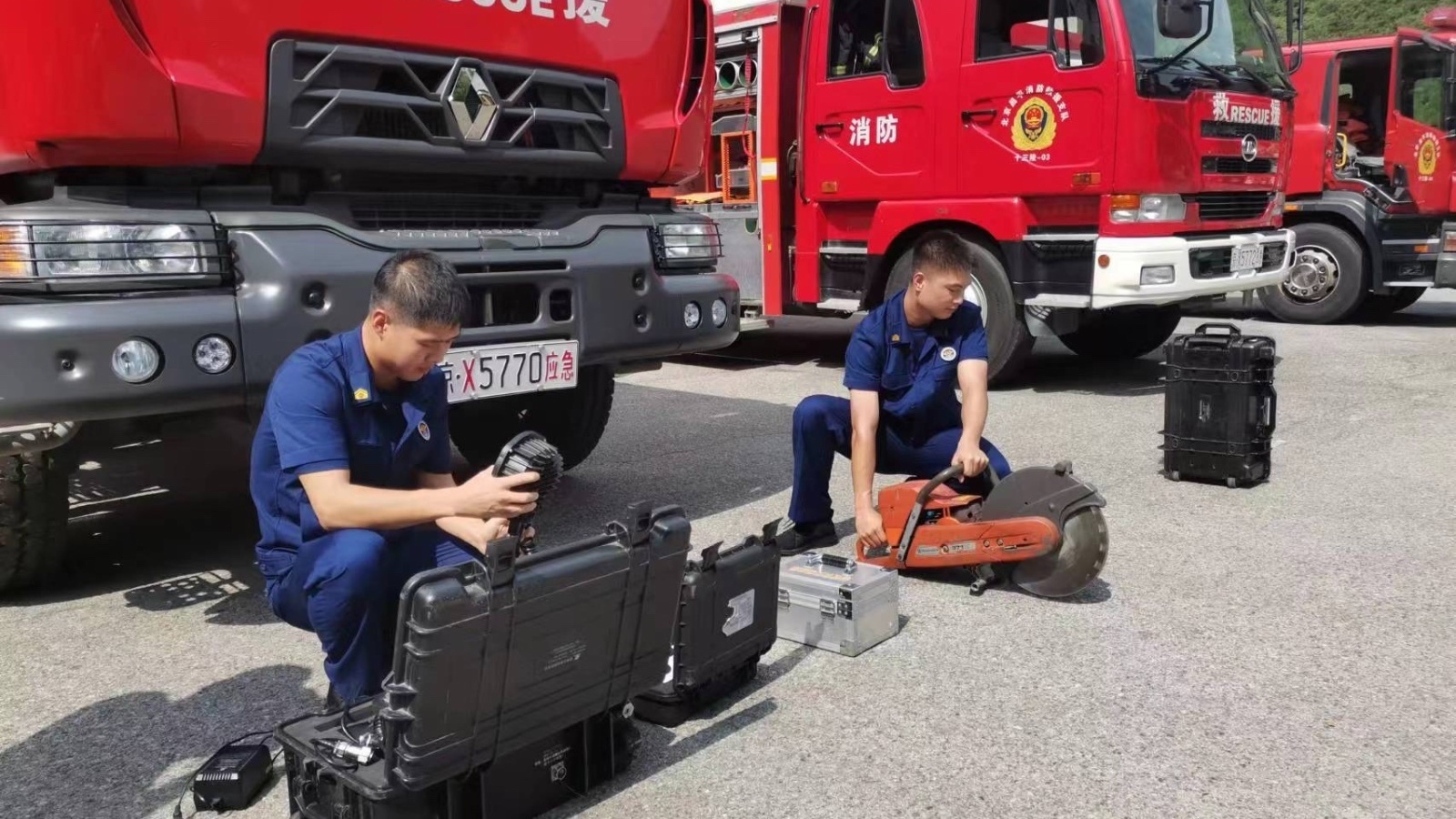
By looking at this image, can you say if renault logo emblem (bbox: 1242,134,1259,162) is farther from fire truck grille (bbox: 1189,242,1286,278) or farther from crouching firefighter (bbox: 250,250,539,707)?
crouching firefighter (bbox: 250,250,539,707)

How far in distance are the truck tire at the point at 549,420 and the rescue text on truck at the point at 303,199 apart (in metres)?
0.72

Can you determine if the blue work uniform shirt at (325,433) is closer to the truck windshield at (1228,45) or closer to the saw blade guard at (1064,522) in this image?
the saw blade guard at (1064,522)

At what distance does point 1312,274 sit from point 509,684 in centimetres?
1055

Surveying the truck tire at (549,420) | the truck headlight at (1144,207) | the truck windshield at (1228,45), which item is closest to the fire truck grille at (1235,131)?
the truck windshield at (1228,45)

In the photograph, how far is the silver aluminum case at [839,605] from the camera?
10.8 feet

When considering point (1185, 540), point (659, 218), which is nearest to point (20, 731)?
point (659, 218)

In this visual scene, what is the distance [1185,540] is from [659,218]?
2.30 m

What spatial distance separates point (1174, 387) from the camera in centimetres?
521

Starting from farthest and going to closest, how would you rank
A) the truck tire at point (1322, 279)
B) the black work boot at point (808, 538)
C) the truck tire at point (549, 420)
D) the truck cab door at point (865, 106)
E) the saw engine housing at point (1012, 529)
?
1. the truck tire at point (1322, 279)
2. the truck cab door at point (865, 106)
3. the truck tire at point (549, 420)
4. the black work boot at point (808, 538)
5. the saw engine housing at point (1012, 529)

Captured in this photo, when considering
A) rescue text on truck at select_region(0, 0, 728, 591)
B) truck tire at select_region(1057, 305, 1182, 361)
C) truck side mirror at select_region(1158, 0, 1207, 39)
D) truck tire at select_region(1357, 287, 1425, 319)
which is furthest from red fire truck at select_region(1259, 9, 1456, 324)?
rescue text on truck at select_region(0, 0, 728, 591)

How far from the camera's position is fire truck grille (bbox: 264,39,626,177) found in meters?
3.51

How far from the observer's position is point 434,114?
382cm

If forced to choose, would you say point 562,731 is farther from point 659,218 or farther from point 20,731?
point 659,218

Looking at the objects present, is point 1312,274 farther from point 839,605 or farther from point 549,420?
point 839,605
